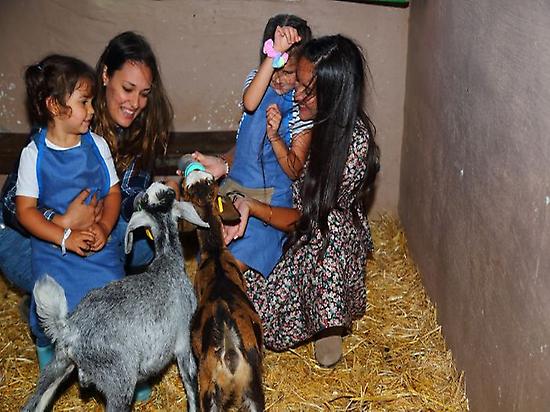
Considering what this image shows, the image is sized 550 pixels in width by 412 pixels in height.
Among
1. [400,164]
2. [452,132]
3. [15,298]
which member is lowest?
[15,298]

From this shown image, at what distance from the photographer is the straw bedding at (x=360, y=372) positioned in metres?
3.59

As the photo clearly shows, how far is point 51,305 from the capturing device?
8.75 ft

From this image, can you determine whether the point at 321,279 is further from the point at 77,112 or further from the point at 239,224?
the point at 77,112

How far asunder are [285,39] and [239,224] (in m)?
0.86

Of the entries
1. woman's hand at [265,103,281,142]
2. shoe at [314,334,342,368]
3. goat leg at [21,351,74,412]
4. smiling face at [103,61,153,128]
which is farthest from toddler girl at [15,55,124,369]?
shoe at [314,334,342,368]

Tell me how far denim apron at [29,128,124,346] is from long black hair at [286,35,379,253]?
955 millimetres

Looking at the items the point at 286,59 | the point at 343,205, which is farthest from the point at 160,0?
the point at 343,205

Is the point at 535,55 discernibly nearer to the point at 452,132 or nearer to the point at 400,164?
the point at 452,132

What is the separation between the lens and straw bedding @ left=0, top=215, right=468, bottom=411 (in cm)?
359

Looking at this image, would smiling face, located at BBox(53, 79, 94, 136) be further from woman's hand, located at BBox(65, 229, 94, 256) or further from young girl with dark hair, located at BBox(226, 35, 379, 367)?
young girl with dark hair, located at BBox(226, 35, 379, 367)

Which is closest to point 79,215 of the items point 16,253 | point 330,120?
point 16,253

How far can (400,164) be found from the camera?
16.8 feet

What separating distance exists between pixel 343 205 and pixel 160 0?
2017mm

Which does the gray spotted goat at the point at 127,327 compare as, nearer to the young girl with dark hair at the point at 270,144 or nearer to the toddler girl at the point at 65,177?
the toddler girl at the point at 65,177
